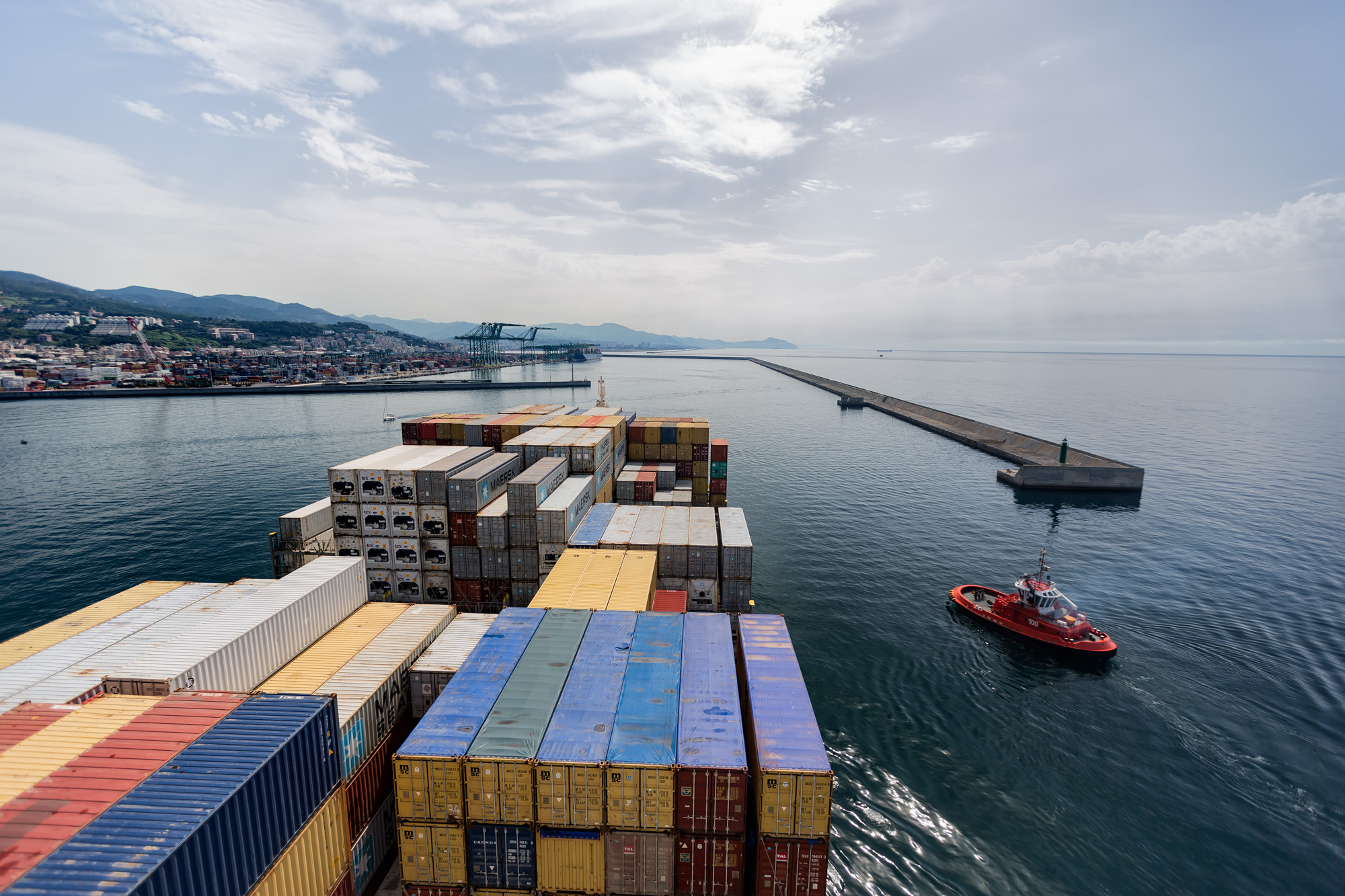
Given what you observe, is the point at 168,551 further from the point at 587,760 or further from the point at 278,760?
the point at 587,760

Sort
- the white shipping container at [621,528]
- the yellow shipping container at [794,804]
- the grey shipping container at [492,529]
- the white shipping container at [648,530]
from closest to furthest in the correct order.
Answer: the yellow shipping container at [794,804] → the white shipping container at [648,530] → the white shipping container at [621,528] → the grey shipping container at [492,529]

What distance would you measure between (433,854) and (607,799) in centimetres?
520

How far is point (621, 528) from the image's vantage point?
31.0 m

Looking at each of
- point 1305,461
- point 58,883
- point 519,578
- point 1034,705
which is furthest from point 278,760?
point 1305,461

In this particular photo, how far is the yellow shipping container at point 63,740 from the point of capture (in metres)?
10.6

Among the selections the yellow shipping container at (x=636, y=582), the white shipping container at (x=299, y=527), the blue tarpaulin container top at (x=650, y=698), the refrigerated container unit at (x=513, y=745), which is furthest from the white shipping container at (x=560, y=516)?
the white shipping container at (x=299, y=527)

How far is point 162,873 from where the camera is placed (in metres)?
8.96

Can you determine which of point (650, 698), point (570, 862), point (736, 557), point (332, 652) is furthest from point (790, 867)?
point (332, 652)

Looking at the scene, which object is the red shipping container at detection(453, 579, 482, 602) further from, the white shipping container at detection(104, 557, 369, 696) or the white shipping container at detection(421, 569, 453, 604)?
the white shipping container at detection(104, 557, 369, 696)

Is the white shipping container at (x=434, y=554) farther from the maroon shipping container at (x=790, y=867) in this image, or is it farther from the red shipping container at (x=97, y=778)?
the maroon shipping container at (x=790, y=867)

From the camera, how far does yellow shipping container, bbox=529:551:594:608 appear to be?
22619 millimetres

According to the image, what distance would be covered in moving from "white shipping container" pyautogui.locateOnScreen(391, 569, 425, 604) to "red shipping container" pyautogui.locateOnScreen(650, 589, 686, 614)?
613 inches

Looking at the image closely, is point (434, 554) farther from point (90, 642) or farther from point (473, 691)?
point (473, 691)

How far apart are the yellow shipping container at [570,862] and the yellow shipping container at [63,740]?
1048 centimetres
